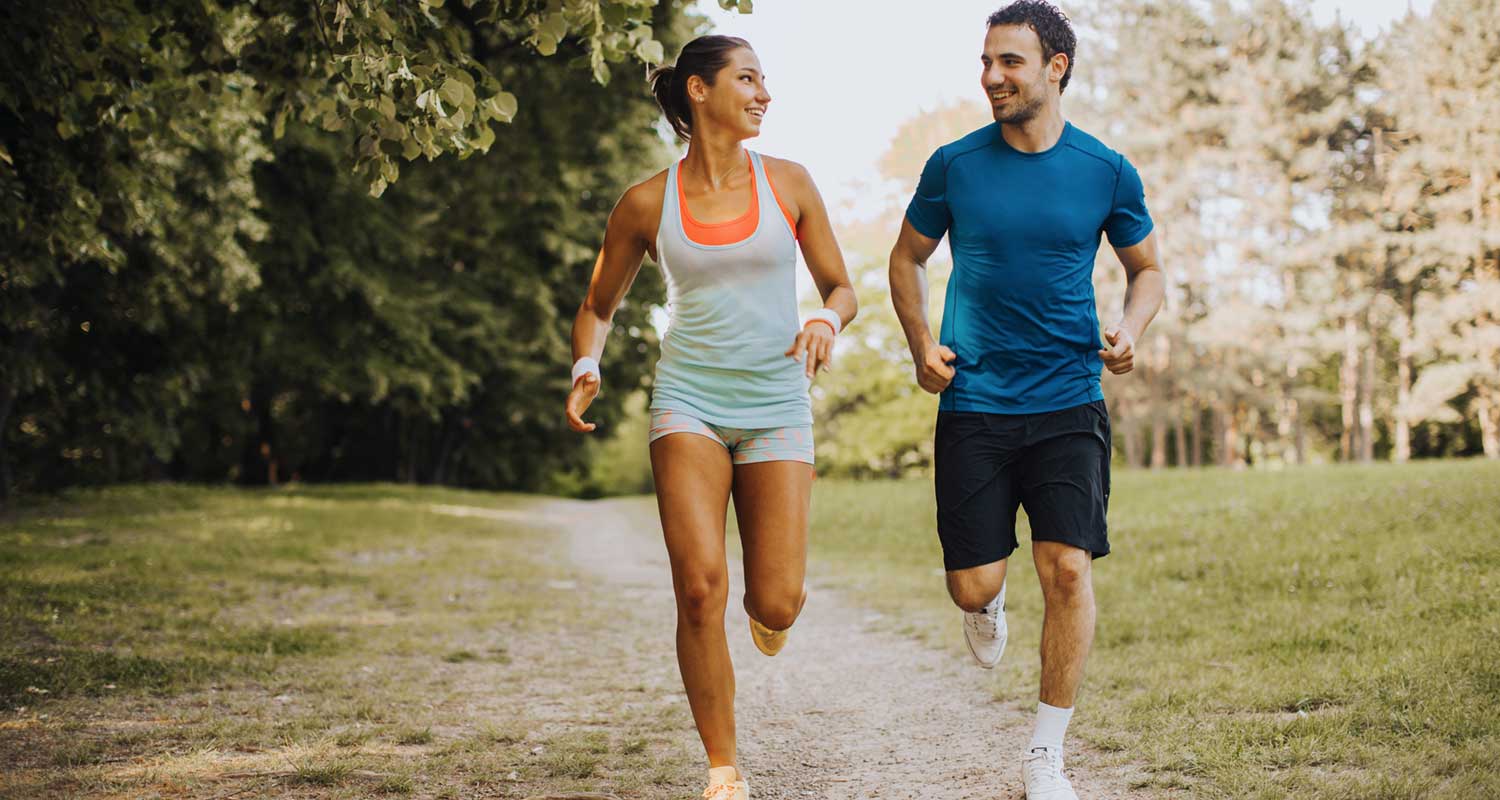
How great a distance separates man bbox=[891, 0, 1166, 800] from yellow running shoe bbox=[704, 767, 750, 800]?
99 cm

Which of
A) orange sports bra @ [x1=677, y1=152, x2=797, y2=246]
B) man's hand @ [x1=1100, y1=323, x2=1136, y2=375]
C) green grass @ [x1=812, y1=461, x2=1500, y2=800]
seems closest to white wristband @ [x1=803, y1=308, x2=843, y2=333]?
orange sports bra @ [x1=677, y1=152, x2=797, y2=246]

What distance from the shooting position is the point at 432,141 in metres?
5.27

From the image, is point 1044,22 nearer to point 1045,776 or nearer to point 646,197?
point 646,197

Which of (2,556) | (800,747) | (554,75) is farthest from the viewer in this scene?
(554,75)

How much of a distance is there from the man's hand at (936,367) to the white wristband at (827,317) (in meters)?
0.37

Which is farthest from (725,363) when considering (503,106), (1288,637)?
(1288,637)

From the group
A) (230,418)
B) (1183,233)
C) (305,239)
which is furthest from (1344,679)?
(1183,233)

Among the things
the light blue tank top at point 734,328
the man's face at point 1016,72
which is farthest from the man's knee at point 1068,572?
the man's face at point 1016,72

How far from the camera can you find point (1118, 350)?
3965 mm

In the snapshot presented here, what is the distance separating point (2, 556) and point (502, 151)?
9859 mm

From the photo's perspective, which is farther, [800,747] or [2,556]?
[2,556]

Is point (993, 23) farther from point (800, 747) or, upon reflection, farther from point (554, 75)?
point (554, 75)

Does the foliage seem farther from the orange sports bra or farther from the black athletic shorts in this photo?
the black athletic shorts

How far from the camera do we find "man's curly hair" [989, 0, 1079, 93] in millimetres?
4211
